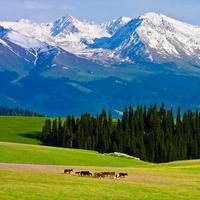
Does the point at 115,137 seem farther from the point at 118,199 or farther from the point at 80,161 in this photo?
the point at 118,199

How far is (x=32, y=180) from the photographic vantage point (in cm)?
6169

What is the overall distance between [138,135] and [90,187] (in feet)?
395

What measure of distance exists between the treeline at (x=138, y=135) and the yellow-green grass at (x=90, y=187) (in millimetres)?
95008

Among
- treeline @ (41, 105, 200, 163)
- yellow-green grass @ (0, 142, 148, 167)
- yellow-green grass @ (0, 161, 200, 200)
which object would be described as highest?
treeline @ (41, 105, 200, 163)

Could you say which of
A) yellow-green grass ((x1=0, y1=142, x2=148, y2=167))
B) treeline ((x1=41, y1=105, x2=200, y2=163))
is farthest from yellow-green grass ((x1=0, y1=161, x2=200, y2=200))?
treeline ((x1=41, y1=105, x2=200, y2=163))

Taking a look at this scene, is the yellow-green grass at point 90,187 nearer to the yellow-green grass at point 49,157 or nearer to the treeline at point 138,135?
the yellow-green grass at point 49,157

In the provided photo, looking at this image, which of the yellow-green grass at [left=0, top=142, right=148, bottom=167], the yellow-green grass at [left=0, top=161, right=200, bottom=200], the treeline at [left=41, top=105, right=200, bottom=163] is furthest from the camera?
the treeline at [left=41, top=105, right=200, bottom=163]

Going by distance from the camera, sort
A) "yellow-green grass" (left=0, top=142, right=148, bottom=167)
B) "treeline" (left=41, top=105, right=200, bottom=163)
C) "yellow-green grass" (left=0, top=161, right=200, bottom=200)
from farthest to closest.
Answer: "treeline" (left=41, top=105, right=200, bottom=163)
"yellow-green grass" (left=0, top=142, right=148, bottom=167)
"yellow-green grass" (left=0, top=161, right=200, bottom=200)

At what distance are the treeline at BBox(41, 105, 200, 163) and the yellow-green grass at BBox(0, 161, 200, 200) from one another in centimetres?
9501

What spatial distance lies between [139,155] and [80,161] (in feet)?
184

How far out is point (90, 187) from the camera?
194 feet

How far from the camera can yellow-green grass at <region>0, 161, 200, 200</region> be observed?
5150cm

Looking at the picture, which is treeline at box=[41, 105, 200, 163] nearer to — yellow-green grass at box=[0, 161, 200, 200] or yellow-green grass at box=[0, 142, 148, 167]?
yellow-green grass at box=[0, 142, 148, 167]

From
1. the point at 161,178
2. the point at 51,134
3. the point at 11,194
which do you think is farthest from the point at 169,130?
the point at 11,194
